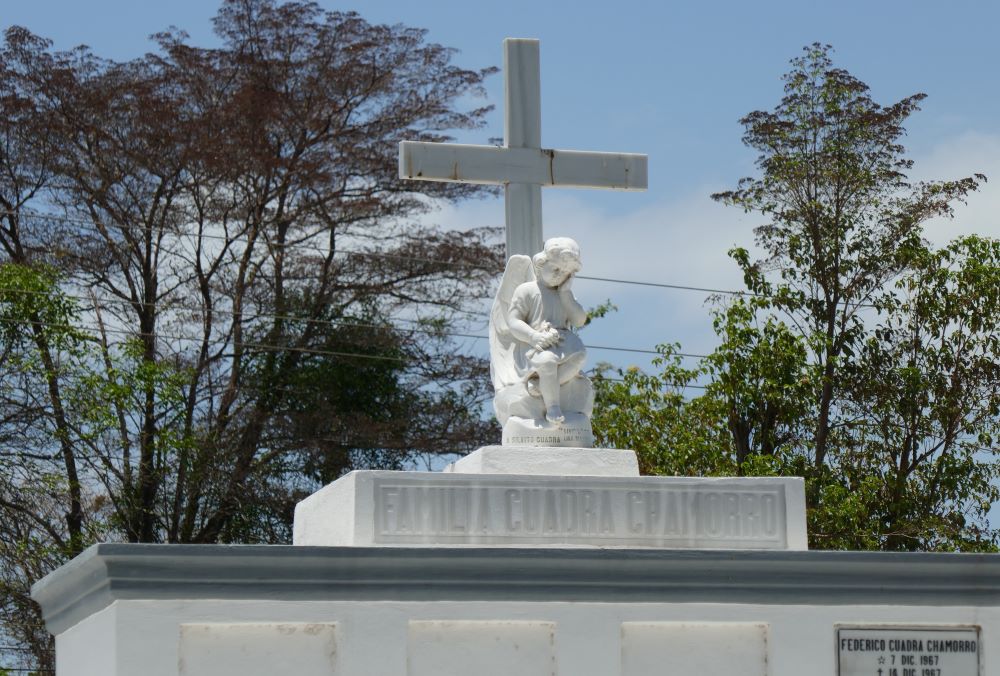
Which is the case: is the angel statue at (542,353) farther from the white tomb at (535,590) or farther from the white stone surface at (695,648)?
the white stone surface at (695,648)

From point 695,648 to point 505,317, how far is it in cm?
249

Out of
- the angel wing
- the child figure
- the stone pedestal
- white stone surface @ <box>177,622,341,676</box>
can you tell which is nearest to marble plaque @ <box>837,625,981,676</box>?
the stone pedestal

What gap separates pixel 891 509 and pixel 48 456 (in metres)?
9.89

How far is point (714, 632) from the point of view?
1092cm

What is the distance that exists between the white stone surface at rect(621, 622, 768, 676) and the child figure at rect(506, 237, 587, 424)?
1.49 metres

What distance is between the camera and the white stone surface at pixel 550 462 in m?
11.3

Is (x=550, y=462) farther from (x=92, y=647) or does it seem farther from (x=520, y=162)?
(x=92, y=647)

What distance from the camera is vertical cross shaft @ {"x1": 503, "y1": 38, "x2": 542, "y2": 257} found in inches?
491

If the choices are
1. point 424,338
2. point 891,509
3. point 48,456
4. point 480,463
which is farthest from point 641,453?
point 480,463

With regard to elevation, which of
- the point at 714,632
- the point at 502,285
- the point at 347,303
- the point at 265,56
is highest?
the point at 265,56

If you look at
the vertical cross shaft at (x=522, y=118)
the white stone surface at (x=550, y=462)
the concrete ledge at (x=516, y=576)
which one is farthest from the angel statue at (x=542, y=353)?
the concrete ledge at (x=516, y=576)

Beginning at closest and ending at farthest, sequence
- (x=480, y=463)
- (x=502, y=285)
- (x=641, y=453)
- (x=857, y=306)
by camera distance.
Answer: (x=480, y=463), (x=502, y=285), (x=641, y=453), (x=857, y=306)

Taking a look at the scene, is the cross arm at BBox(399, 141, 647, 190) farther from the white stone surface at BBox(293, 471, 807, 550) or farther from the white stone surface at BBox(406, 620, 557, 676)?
the white stone surface at BBox(406, 620, 557, 676)

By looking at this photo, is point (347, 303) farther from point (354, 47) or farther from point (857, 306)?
point (857, 306)
